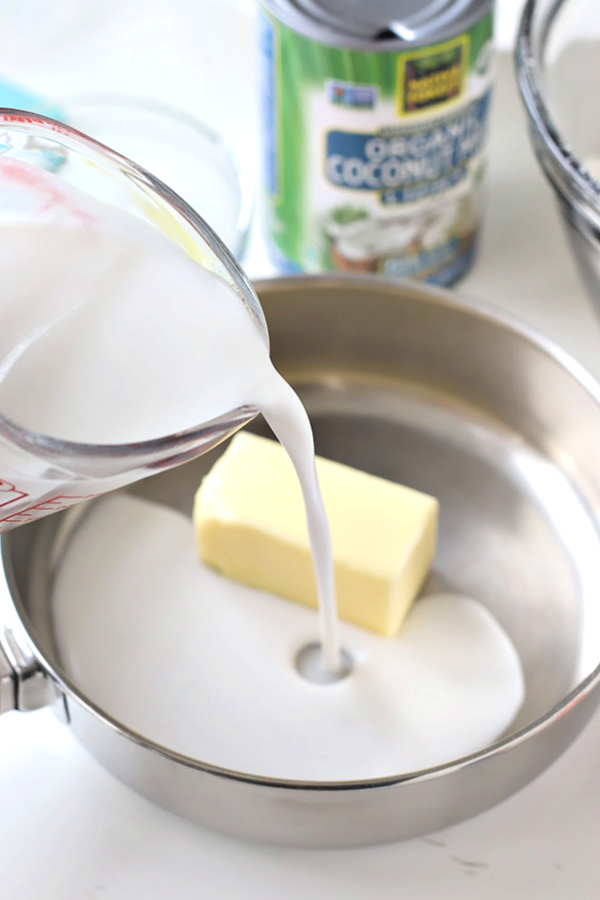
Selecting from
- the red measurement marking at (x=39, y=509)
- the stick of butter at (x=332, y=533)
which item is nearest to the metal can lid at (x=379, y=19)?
the stick of butter at (x=332, y=533)

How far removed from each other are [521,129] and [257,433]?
1.38 feet

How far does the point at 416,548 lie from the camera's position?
0.79 meters

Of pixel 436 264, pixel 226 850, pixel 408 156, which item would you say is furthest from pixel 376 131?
pixel 226 850

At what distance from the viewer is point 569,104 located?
3.40ft

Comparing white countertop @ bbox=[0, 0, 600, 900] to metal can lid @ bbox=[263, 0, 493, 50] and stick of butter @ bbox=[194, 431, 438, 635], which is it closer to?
stick of butter @ bbox=[194, 431, 438, 635]

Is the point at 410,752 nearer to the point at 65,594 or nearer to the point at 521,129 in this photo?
the point at 65,594

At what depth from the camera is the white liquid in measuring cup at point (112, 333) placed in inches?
21.1

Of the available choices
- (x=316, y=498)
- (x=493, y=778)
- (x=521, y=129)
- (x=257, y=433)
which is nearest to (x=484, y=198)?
(x=521, y=129)

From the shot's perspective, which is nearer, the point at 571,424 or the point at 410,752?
the point at 410,752

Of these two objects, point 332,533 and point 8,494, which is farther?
point 332,533

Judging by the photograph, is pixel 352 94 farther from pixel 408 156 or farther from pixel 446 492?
pixel 446 492

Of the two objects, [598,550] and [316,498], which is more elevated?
[316,498]

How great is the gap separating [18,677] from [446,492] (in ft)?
1.26

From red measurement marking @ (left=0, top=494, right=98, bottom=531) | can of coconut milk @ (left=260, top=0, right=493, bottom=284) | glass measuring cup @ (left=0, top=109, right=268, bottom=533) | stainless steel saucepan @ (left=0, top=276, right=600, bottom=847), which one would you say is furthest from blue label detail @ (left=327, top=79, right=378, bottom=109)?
red measurement marking @ (left=0, top=494, right=98, bottom=531)
